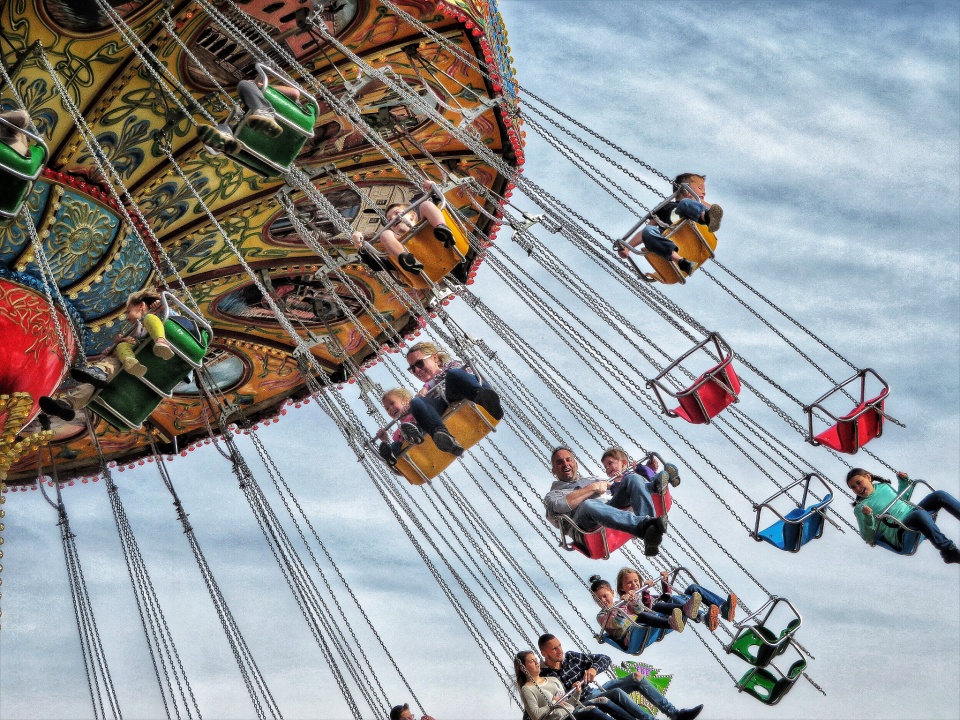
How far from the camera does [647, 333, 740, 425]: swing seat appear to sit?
8.91 meters

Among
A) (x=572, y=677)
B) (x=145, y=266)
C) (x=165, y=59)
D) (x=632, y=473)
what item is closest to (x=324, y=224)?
(x=145, y=266)

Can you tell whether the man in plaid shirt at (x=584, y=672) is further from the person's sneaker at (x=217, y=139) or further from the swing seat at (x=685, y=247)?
the person's sneaker at (x=217, y=139)

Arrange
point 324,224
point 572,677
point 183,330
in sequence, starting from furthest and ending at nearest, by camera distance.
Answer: point 324,224 < point 572,677 < point 183,330

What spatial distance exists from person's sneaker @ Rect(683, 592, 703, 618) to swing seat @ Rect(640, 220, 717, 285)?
97.7 inches

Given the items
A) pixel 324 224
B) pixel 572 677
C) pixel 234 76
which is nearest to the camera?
pixel 572 677

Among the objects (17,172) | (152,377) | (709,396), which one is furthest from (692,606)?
(17,172)

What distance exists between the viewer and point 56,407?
8055 millimetres

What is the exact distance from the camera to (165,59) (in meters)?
9.11

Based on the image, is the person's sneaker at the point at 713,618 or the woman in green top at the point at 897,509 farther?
the person's sneaker at the point at 713,618

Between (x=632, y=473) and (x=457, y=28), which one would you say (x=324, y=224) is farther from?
(x=632, y=473)

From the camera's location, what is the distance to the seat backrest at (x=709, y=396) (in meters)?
8.95

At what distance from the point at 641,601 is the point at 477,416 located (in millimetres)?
2167

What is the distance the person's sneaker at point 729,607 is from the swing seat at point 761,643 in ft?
0.52

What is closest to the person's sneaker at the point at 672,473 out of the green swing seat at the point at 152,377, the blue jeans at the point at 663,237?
the blue jeans at the point at 663,237
